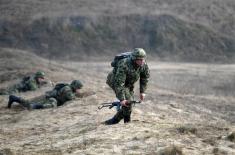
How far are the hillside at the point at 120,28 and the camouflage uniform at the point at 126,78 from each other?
27291 millimetres

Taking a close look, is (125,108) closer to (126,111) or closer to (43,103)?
(126,111)

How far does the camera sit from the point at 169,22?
43219 mm

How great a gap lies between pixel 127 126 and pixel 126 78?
0.95 meters

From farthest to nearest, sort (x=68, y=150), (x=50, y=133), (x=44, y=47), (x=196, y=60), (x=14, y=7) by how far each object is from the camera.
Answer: (x=14, y=7), (x=44, y=47), (x=196, y=60), (x=50, y=133), (x=68, y=150)

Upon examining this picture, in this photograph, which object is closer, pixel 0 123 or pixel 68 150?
pixel 68 150

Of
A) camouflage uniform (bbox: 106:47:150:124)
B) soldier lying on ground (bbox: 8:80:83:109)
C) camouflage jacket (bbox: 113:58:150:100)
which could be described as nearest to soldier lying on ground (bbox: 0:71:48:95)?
soldier lying on ground (bbox: 8:80:83:109)

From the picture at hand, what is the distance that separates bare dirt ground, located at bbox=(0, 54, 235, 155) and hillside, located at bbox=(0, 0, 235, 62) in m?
14.7

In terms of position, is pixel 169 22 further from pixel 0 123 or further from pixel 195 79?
pixel 0 123

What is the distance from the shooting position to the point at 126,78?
1166cm

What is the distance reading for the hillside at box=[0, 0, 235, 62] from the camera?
40.9 meters

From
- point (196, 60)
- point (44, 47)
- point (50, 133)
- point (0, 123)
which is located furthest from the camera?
point (44, 47)

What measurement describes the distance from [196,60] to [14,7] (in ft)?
54.0

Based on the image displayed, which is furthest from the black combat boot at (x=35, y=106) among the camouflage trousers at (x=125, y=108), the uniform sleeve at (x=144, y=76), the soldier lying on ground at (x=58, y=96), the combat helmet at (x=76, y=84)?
the uniform sleeve at (x=144, y=76)

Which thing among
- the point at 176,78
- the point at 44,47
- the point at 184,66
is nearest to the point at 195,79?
the point at 176,78
